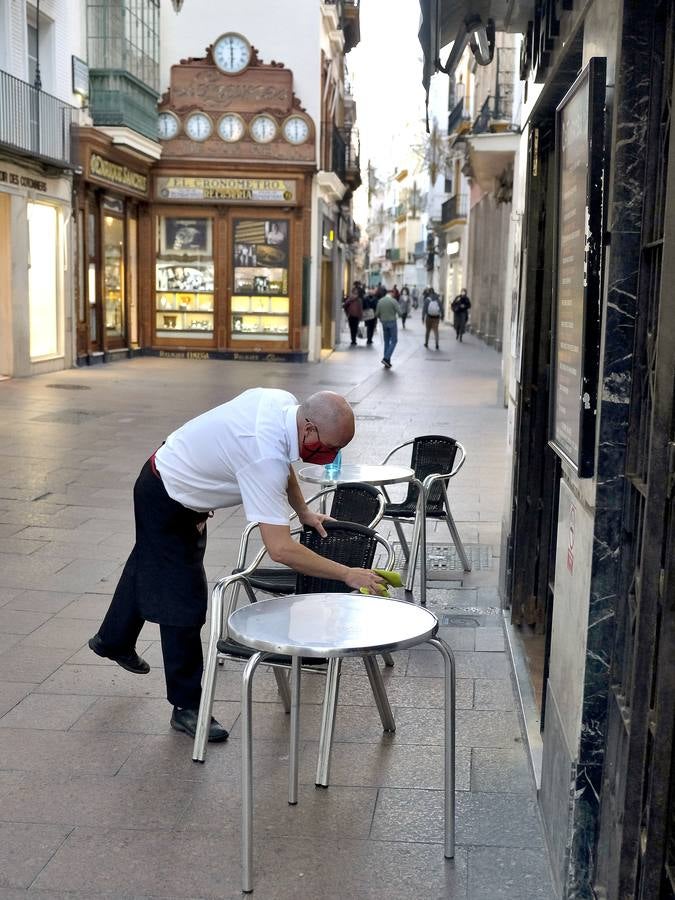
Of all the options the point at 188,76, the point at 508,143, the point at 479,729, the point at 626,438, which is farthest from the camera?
the point at 188,76

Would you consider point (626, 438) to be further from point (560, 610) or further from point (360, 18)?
point (360, 18)

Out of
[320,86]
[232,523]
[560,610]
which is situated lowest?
[232,523]

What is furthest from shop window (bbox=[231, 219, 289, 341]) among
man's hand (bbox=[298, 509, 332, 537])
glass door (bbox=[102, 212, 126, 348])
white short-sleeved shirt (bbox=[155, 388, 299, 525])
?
white short-sleeved shirt (bbox=[155, 388, 299, 525])

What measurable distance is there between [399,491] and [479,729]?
571 cm

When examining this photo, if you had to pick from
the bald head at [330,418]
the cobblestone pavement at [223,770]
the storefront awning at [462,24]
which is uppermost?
the storefront awning at [462,24]

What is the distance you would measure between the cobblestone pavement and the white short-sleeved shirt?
108 centimetres

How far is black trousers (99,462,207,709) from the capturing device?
4.57 metres

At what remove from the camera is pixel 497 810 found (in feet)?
13.6

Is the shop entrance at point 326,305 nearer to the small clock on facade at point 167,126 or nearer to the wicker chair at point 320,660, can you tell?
the small clock on facade at point 167,126

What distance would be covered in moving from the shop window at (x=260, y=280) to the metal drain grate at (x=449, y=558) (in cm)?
1829

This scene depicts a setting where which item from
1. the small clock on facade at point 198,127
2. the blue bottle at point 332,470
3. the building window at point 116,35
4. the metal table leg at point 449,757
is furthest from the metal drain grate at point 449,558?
the small clock on facade at point 198,127

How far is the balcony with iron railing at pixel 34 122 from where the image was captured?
18.6 m

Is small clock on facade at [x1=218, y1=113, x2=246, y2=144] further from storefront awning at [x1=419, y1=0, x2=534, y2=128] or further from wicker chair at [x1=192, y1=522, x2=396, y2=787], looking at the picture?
wicker chair at [x1=192, y1=522, x2=396, y2=787]

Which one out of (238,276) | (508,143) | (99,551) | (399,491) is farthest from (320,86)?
(99,551)
